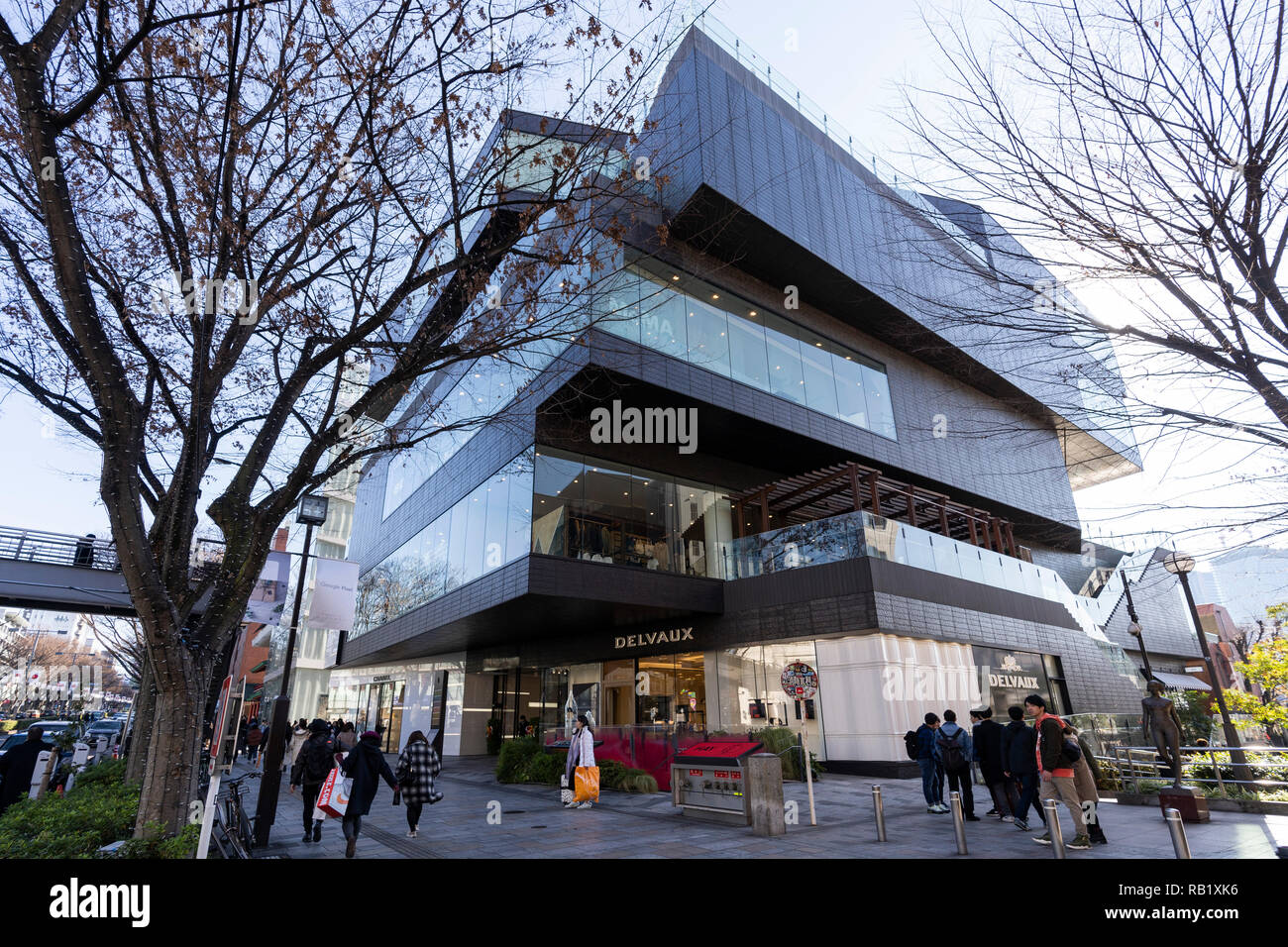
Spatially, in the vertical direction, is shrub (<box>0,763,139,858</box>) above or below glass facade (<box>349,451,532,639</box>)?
below

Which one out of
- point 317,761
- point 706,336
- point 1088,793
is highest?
point 706,336

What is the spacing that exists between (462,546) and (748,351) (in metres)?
11.3

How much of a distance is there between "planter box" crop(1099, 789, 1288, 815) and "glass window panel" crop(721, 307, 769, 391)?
12854 mm

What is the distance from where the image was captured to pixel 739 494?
72.0 ft

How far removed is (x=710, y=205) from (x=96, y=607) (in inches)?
1136

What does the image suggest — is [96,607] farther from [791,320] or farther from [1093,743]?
[1093,743]

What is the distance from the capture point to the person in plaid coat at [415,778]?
31.2 ft

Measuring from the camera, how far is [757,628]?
1870cm

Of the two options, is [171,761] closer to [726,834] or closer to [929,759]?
[726,834]

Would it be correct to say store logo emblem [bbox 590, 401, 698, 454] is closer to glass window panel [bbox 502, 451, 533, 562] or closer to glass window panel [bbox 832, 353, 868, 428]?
glass window panel [bbox 502, 451, 533, 562]

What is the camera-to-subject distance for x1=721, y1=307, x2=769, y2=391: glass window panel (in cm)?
1953

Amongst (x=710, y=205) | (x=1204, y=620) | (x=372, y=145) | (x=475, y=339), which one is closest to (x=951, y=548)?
(x=710, y=205)

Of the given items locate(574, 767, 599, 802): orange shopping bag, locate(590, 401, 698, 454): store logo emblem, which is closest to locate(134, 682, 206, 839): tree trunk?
locate(574, 767, 599, 802): orange shopping bag
